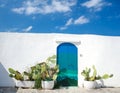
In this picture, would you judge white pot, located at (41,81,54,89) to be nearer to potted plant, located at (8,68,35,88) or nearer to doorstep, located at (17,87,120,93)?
doorstep, located at (17,87,120,93)

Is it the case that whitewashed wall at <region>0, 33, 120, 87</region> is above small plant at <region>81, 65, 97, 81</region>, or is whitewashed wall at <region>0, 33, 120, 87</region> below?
above

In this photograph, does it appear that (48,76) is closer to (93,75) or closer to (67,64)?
(67,64)

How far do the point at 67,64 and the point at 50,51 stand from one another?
4.23 feet

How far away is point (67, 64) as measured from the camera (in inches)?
538

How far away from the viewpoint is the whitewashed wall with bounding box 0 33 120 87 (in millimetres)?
13312

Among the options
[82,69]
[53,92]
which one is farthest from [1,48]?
[82,69]

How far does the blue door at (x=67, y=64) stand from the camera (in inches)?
536

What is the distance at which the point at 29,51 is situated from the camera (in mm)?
13438

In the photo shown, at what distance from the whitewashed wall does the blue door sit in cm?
28

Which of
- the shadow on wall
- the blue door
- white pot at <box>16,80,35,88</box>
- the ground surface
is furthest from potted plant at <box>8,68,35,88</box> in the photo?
the blue door

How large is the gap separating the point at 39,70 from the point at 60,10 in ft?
17.4

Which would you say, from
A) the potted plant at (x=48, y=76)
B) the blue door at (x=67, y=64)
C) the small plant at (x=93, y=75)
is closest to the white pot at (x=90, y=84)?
the small plant at (x=93, y=75)

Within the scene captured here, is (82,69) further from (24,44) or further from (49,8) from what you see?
(49,8)

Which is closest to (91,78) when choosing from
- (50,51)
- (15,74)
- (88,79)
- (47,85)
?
(88,79)
